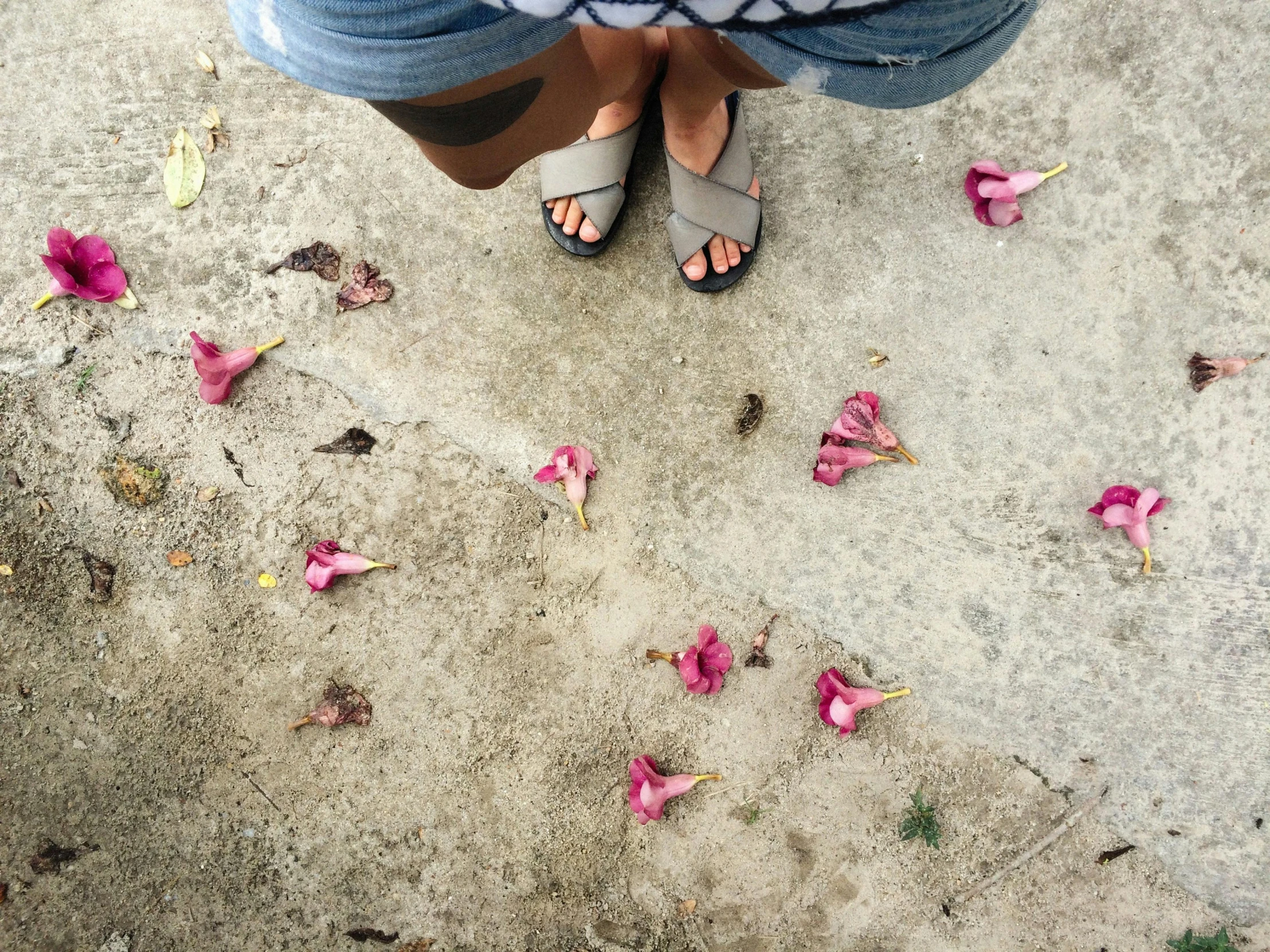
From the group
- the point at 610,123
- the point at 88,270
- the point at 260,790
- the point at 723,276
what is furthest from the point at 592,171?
the point at 260,790

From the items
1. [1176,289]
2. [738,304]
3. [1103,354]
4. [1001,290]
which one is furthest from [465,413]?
[1176,289]

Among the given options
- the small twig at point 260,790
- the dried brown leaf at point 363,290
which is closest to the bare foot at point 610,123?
the dried brown leaf at point 363,290

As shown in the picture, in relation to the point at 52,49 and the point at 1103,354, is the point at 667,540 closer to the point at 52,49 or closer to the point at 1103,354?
the point at 1103,354

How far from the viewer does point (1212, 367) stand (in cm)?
172

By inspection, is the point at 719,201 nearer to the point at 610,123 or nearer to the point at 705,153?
the point at 705,153

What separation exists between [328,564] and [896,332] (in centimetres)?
133

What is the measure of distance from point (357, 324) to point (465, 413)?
1.05 feet

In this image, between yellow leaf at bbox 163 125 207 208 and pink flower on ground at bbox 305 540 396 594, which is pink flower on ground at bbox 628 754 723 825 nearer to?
pink flower on ground at bbox 305 540 396 594

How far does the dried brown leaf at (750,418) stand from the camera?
5.90 ft

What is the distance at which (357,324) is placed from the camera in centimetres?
185

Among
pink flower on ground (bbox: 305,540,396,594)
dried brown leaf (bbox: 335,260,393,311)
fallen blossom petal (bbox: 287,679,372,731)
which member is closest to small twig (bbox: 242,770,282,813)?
fallen blossom petal (bbox: 287,679,372,731)

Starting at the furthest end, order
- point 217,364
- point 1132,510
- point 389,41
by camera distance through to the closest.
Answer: point 217,364, point 1132,510, point 389,41

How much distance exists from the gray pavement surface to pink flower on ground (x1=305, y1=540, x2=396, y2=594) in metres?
0.33

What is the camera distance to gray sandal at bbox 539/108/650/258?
1.75 meters
